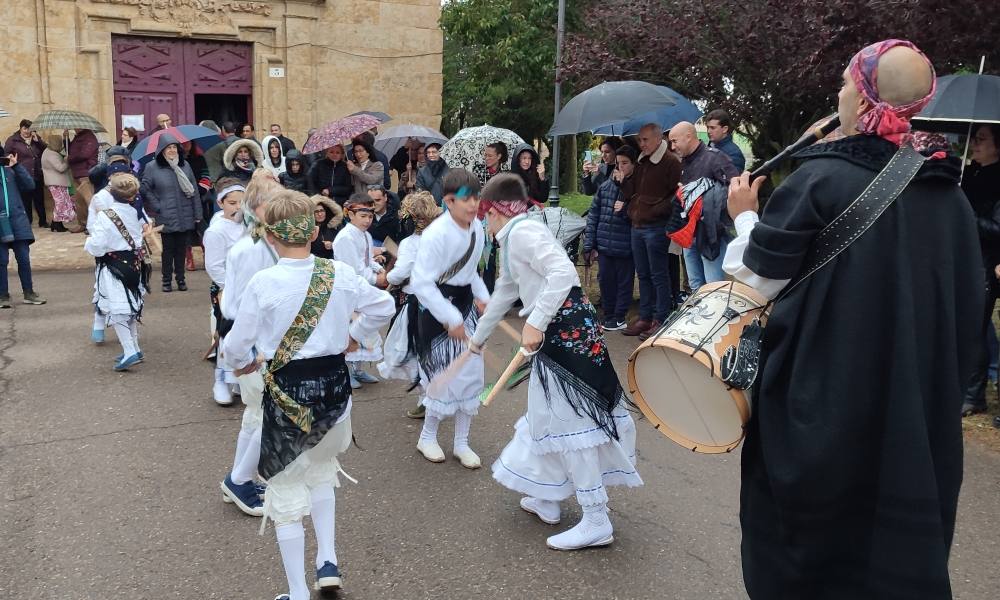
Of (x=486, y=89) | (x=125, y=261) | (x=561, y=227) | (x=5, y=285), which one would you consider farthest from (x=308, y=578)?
(x=486, y=89)

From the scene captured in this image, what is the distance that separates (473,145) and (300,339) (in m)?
8.02

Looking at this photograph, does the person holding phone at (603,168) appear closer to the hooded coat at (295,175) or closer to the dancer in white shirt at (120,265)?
the hooded coat at (295,175)

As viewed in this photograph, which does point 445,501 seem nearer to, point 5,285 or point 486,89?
point 5,285

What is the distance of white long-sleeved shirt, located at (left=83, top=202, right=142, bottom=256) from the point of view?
6.95 m

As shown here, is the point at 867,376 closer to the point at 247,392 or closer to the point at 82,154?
the point at 247,392

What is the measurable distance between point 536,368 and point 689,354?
1480 mm

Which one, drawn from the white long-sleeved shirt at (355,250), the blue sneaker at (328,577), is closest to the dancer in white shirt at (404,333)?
the white long-sleeved shirt at (355,250)

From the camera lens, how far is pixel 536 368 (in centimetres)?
394

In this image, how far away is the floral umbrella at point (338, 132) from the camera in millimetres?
9398

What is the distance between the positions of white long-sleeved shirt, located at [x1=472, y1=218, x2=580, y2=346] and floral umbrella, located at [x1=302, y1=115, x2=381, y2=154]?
19.3 feet

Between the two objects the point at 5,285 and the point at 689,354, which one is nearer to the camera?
the point at 689,354


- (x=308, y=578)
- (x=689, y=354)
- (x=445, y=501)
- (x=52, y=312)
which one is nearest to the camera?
(x=689, y=354)

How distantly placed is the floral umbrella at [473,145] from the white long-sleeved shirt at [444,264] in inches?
237

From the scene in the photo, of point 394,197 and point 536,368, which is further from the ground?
point 394,197
